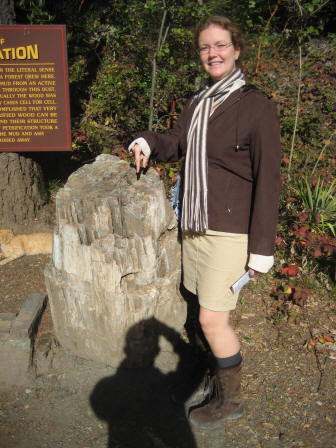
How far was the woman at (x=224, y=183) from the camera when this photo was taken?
76.2 inches

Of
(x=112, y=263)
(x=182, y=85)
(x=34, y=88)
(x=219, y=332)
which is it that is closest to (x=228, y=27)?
(x=112, y=263)

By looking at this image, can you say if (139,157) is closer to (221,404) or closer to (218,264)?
(218,264)

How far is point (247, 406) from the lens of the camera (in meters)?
2.58

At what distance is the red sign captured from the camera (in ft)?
12.2

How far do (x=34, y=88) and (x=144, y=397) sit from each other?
3.11m

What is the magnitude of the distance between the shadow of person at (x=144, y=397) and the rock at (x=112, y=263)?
4 centimetres

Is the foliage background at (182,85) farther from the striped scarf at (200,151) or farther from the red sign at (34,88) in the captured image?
the striped scarf at (200,151)

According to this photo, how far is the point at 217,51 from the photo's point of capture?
6.65 ft

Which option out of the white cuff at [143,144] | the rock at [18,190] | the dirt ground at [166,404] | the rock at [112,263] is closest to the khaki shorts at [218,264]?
the rock at [112,263]

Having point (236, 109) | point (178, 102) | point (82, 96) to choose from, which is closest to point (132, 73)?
point (178, 102)

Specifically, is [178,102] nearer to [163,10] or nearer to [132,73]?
[132,73]

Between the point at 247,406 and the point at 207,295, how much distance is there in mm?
937

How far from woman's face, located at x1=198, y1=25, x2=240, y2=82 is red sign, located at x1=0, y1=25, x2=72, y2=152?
2.21 metres

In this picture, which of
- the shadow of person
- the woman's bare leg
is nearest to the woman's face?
the woman's bare leg
